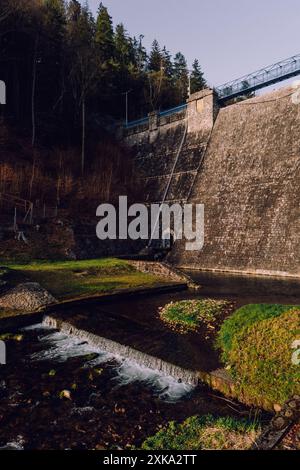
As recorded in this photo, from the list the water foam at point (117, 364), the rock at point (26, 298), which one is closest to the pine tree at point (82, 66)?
the rock at point (26, 298)

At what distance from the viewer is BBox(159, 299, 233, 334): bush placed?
12586 millimetres

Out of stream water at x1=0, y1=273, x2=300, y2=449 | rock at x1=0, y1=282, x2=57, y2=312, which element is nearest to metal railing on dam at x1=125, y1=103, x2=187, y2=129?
rock at x1=0, y1=282, x2=57, y2=312

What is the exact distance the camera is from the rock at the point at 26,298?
1480cm

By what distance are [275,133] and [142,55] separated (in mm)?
47592

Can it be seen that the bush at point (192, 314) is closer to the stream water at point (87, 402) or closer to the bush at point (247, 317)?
the stream water at point (87, 402)

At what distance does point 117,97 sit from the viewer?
2207 inches

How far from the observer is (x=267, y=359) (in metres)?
6.21

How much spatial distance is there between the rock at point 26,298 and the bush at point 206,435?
991cm

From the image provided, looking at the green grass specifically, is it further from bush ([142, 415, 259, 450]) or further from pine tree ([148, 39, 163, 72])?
pine tree ([148, 39, 163, 72])

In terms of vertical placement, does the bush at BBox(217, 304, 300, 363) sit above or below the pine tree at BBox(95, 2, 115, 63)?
below

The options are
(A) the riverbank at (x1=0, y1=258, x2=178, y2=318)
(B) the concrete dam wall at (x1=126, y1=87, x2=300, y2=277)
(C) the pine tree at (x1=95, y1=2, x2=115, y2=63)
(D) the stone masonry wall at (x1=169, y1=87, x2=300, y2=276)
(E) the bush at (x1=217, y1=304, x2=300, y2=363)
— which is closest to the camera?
(E) the bush at (x1=217, y1=304, x2=300, y2=363)

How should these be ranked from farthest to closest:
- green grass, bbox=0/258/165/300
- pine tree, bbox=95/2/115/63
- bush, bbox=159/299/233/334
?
pine tree, bbox=95/2/115/63 → green grass, bbox=0/258/165/300 → bush, bbox=159/299/233/334

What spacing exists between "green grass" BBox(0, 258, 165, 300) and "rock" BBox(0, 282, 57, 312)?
0.74m

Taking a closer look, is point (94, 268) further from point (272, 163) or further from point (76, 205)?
point (272, 163)
